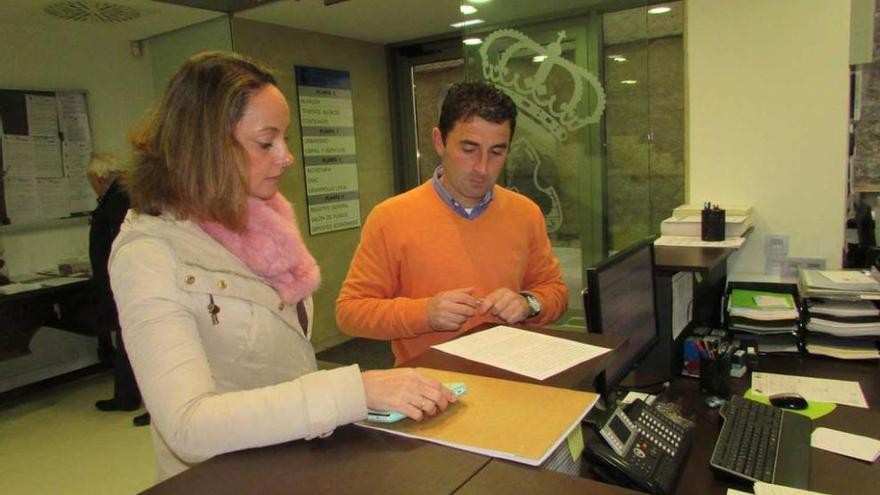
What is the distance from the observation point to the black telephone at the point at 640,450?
3.65 ft

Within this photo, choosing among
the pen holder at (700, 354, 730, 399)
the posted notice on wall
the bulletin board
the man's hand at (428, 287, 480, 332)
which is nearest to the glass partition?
the pen holder at (700, 354, 730, 399)

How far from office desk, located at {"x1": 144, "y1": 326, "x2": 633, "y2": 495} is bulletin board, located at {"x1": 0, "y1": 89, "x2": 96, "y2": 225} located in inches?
163

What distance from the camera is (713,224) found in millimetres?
2359

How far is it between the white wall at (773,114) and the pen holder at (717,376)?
0.94 metres

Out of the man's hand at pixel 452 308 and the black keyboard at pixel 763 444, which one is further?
the man's hand at pixel 452 308

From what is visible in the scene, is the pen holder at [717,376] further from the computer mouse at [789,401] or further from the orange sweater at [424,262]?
the orange sweater at [424,262]

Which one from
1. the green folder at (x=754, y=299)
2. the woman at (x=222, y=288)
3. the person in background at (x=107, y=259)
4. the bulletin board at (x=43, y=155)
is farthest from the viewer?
the bulletin board at (x=43, y=155)

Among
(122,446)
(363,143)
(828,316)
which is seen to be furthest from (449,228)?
(363,143)

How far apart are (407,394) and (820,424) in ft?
4.22

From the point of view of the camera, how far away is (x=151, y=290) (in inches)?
36.7

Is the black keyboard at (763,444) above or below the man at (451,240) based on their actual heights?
below

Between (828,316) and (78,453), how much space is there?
3650 millimetres

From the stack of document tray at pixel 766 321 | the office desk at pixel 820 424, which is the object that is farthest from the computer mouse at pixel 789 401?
the stack of document tray at pixel 766 321

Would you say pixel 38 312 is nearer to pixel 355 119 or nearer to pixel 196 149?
pixel 355 119
